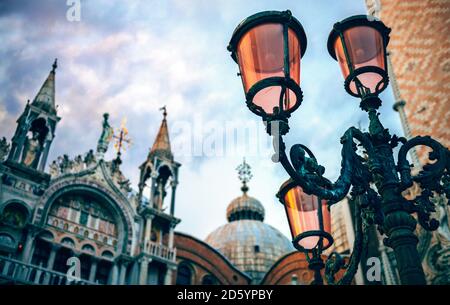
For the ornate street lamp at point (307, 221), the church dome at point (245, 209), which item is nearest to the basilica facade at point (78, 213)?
the ornate street lamp at point (307, 221)

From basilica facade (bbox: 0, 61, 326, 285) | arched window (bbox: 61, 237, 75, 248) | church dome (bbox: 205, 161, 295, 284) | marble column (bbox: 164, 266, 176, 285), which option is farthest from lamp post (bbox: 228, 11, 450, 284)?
church dome (bbox: 205, 161, 295, 284)

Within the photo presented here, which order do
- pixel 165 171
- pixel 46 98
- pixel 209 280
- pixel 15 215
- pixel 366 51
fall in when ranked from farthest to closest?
pixel 209 280 → pixel 165 171 → pixel 46 98 → pixel 15 215 → pixel 366 51

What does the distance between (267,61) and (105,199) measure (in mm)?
12957

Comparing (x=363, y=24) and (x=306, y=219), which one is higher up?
(x=363, y=24)

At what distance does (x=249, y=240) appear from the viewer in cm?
3375

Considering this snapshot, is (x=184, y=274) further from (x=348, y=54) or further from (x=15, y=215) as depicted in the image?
(x=348, y=54)

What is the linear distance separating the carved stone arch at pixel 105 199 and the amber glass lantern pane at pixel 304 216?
417 inches

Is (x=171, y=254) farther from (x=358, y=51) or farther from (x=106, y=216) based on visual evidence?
(x=358, y=51)

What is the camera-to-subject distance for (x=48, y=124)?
14.5m

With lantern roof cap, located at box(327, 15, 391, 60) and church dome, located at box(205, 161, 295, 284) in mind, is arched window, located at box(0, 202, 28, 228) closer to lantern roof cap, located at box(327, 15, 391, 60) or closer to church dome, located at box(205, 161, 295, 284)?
lantern roof cap, located at box(327, 15, 391, 60)

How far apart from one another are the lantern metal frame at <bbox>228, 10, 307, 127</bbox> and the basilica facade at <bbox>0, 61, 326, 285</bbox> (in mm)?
9398

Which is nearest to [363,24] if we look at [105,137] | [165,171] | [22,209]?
[22,209]

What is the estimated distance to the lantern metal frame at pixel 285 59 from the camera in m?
3.06
